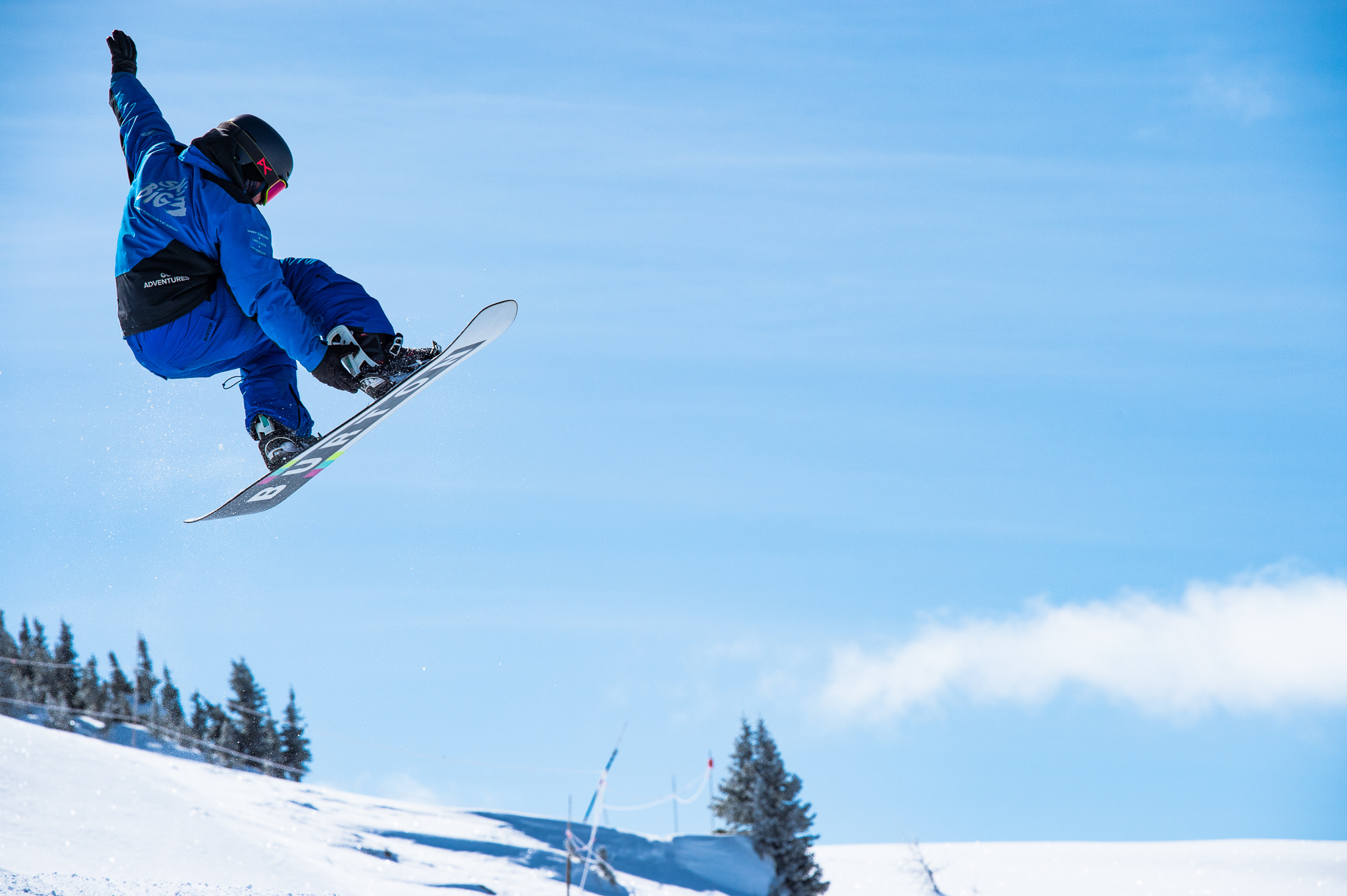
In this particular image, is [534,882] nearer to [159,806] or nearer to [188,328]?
[159,806]

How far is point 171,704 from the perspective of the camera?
5419 cm

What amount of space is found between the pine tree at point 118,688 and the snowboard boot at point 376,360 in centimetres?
5630

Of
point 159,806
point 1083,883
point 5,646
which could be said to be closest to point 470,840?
point 159,806

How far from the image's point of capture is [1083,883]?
45.3 m

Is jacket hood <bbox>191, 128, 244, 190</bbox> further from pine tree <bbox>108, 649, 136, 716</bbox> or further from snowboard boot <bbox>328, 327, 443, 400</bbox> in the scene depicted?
pine tree <bbox>108, 649, 136, 716</bbox>

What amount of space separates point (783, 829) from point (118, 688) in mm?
37986

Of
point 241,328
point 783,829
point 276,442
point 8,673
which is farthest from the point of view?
point 8,673

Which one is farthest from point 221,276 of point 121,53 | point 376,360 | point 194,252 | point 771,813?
point 771,813

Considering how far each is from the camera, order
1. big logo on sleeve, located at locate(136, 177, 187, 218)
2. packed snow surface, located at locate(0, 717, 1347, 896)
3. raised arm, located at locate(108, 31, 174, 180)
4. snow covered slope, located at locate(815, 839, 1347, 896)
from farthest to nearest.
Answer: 1. snow covered slope, located at locate(815, 839, 1347, 896)
2. packed snow surface, located at locate(0, 717, 1347, 896)
3. raised arm, located at locate(108, 31, 174, 180)
4. big logo on sleeve, located at locate(136, 177, 187, 218)

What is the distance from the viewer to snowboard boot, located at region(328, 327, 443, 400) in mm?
6066

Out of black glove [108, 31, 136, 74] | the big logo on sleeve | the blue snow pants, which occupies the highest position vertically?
black glove [108, 31, 136, 74]

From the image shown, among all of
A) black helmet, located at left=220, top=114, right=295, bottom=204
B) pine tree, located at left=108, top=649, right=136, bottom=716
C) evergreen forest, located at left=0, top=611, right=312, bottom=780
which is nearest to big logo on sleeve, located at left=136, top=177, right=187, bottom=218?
black helmet, located at left=220, top=114, right=295, bottom=204

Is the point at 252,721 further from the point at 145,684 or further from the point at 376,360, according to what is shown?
the point at 376,360

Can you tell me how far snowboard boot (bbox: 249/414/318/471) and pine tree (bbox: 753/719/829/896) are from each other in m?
35.7
